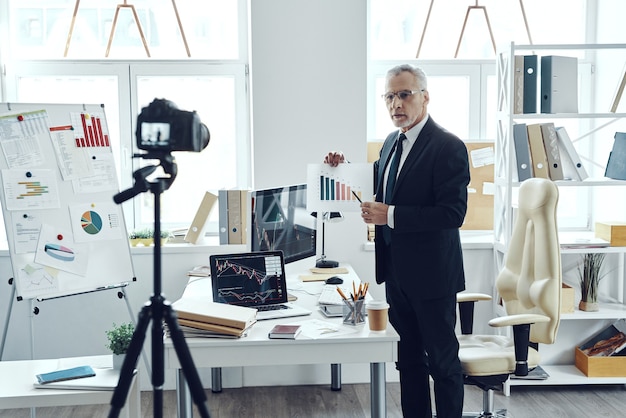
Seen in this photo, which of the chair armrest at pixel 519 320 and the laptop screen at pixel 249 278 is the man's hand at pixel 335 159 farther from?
the chair armrest at pixel 519 320

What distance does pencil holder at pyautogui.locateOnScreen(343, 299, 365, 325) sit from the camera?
8.30ft

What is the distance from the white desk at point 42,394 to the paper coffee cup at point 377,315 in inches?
32.7

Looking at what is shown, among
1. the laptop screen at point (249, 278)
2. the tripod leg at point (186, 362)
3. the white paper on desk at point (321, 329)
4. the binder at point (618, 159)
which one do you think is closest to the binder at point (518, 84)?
the binder at point (618, 159)

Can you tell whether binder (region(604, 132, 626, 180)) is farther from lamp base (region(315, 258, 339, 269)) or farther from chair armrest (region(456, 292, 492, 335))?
lamp base (region(315, 258, 339, 269))

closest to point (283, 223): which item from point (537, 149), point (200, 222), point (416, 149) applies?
point (416, 149)

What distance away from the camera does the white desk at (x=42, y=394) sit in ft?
7.64

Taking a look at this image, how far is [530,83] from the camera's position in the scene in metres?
3.59

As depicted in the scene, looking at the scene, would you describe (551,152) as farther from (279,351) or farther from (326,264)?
(279,351)

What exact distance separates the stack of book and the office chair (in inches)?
36.7

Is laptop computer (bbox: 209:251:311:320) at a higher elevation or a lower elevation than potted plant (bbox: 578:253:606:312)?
higher

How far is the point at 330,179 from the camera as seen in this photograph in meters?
3.09

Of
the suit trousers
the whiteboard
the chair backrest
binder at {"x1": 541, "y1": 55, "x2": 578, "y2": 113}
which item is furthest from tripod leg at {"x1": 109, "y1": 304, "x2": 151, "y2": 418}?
binder at {"x1": 541, "y1": 55, "x2": 578, "y2": 113}

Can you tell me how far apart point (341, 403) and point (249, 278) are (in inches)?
48.0

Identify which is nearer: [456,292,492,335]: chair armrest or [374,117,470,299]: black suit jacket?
[374,117,470,299]: black suit jacket
